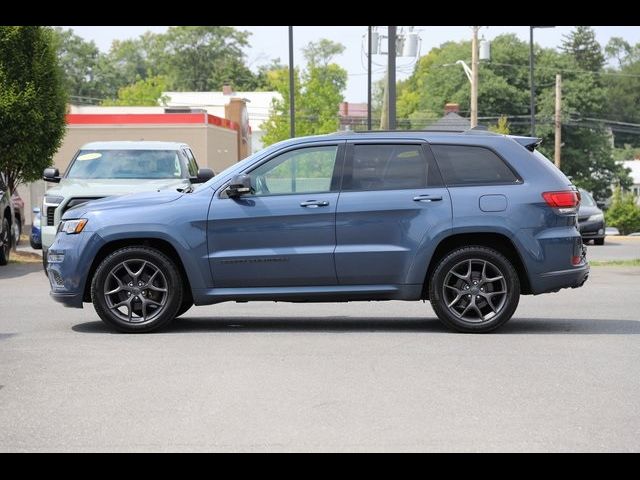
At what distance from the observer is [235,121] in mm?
83125

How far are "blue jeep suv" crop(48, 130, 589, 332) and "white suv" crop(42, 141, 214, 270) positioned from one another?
20.5 feet

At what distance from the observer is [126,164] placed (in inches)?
749

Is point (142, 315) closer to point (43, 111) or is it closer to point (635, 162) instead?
point (43, 111)

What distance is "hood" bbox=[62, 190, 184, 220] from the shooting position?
457 inches

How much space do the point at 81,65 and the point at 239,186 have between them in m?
136

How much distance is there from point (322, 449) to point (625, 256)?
20272mm

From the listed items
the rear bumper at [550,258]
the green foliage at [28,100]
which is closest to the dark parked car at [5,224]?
the green foliage at [28,100]

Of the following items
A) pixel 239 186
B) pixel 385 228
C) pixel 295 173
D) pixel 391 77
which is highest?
pixel 391 77

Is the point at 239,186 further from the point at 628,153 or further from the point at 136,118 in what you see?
the point at 628,153

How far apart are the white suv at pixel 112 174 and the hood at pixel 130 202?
5.85m

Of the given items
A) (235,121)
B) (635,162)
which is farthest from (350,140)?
(635,162)

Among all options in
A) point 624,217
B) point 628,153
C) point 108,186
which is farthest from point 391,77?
point 628,153

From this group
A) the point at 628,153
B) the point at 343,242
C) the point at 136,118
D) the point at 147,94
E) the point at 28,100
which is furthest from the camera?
the point at 628,153

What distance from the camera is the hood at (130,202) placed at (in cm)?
1160
